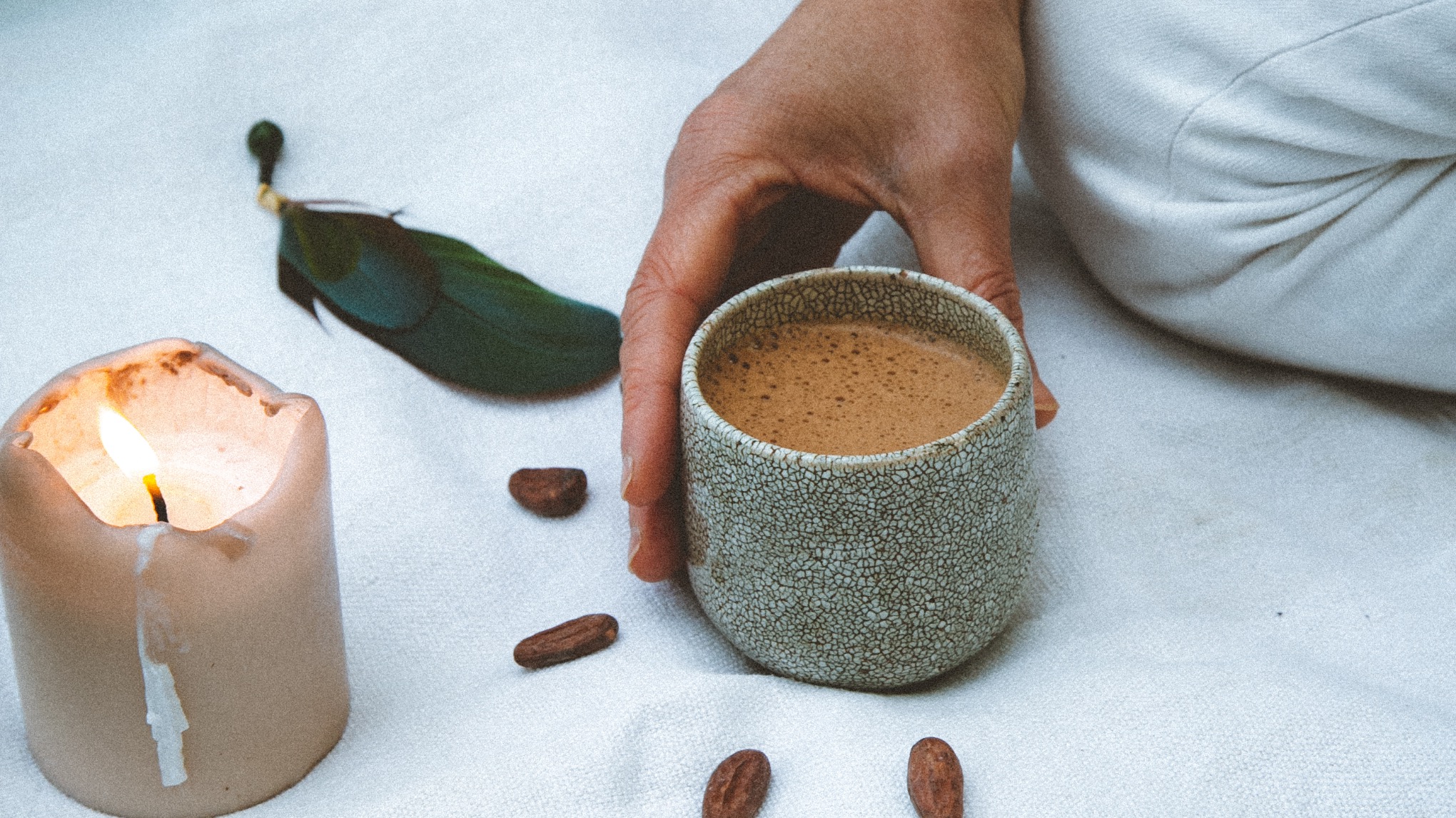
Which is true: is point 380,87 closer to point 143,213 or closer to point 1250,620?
point 143,213

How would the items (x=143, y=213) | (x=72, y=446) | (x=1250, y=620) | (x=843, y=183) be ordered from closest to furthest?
(x=72, y=446) → (x=1250, y=620) → (x=843, y=183) → (x=143, y=213)

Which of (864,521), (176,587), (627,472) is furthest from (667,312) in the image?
(176,587)

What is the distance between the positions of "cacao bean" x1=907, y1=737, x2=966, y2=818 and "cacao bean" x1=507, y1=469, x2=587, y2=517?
0.98 ft

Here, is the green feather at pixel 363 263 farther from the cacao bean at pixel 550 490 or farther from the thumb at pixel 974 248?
the thumb at pixel 974 248

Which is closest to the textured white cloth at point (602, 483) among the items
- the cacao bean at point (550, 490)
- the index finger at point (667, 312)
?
the cacao bean at point (550, 490)

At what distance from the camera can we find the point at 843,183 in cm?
92

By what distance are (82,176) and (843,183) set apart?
1.93 ft

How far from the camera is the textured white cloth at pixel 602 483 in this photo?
2.18ft

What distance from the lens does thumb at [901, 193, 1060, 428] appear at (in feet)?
2.71

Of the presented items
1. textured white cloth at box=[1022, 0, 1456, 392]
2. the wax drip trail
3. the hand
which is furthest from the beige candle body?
textured white cloth at box=[1022, 0, 1456, 392]

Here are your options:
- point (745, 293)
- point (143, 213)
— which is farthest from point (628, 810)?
point (143, 213)

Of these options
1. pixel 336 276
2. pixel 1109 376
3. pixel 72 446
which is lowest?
pixel 1109 376

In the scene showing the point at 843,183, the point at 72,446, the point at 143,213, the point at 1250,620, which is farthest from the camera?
the point at 143,213

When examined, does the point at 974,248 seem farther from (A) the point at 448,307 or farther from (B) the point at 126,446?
(B) the point at 126,446
